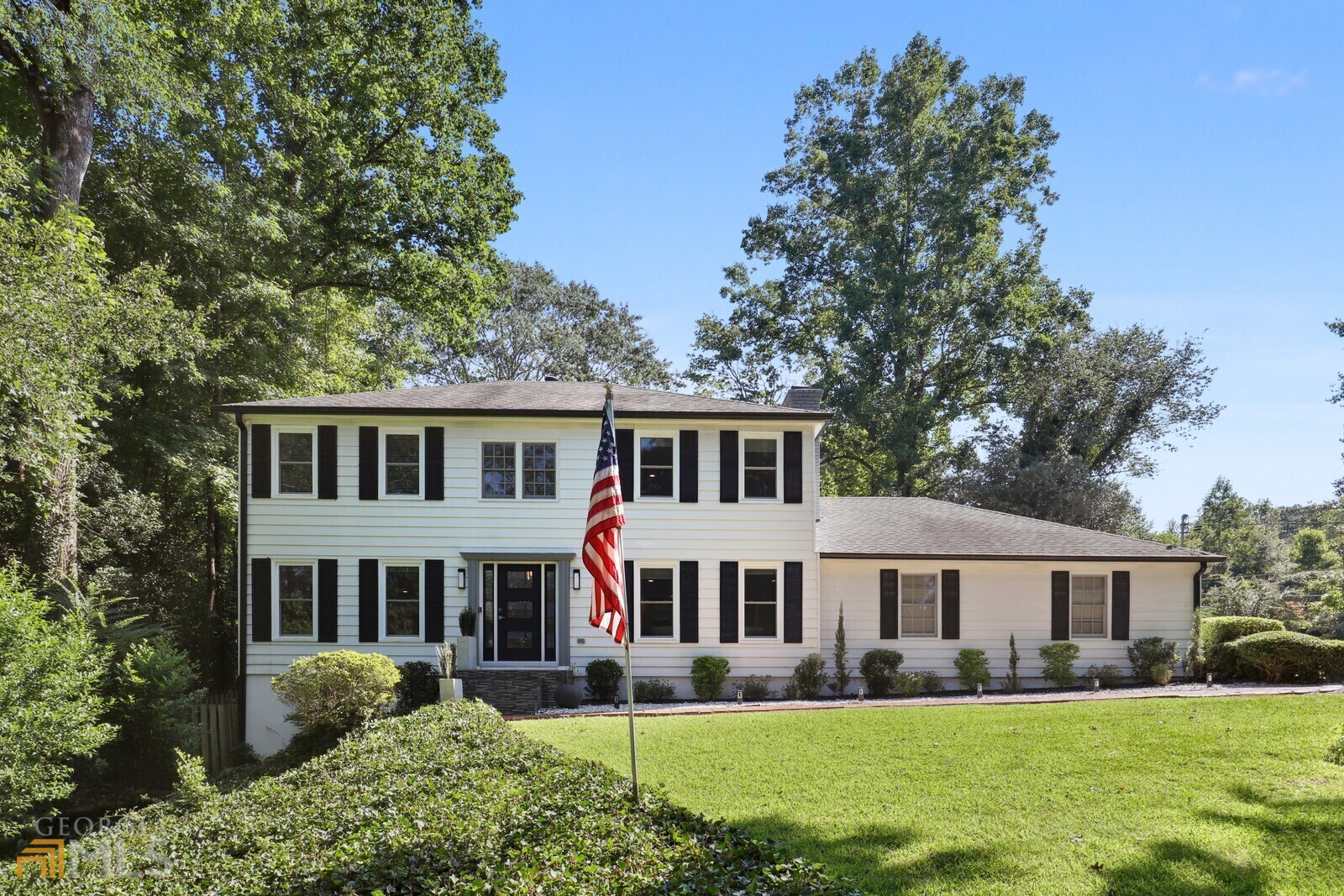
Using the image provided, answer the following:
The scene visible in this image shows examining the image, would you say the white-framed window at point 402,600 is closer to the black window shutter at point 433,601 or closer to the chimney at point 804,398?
the black window shutter at point 433,601

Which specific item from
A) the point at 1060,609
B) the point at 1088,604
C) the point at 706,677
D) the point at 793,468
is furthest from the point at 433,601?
the point at 1088,604

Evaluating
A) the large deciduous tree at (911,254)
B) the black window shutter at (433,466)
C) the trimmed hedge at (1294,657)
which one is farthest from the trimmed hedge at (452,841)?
the large deciduous tree at (911,254)

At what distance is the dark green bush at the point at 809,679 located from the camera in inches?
643

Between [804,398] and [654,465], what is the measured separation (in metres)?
4.00

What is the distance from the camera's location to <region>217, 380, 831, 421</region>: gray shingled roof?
16344 mm

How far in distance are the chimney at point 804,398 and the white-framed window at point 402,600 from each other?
8801 millimetres

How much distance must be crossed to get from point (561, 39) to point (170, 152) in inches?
378

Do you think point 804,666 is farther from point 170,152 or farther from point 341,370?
point 170,152

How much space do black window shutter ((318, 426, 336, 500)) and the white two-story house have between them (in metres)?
0.04

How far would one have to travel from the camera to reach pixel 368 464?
16625 mm

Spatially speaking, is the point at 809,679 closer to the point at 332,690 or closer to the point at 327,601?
the point at 332,690

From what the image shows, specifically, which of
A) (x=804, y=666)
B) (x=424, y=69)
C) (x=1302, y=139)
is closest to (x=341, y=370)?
Result: (x=424, y=69)

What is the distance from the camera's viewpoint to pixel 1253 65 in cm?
1024

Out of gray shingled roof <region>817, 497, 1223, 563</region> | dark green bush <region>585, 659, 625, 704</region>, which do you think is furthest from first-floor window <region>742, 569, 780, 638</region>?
dark green bush <region>585, 659, 625, 704</region>
